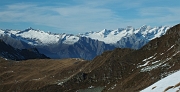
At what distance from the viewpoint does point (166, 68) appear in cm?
9288

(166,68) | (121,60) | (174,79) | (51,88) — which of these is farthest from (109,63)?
(174,79)

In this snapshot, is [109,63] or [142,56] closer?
[142,56]

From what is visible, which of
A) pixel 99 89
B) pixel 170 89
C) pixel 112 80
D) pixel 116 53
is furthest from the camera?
pixel 116 53

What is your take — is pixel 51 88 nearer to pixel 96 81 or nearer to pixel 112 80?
pixel 96 81

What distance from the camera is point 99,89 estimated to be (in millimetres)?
126500

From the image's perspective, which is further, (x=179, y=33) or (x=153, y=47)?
(x=153, y=47)

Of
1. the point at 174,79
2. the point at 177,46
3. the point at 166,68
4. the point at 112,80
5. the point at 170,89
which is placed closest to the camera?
the point at 170,89

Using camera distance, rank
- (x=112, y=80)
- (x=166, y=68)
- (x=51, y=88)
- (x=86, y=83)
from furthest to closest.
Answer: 1. (x=51, y=88)
2. (x=86, y=83)
3. (x=112, y=80)
4. (x=166, y=68)

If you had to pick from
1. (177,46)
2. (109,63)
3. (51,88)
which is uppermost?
(177,46)

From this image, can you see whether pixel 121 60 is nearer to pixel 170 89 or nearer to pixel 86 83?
pixel 86 83

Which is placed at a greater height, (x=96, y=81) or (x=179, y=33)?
(x=179, y=33)

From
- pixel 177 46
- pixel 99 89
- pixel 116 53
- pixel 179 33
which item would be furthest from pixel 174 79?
pixel 116 53

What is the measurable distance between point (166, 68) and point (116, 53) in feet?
294

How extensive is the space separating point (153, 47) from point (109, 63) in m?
25.4
